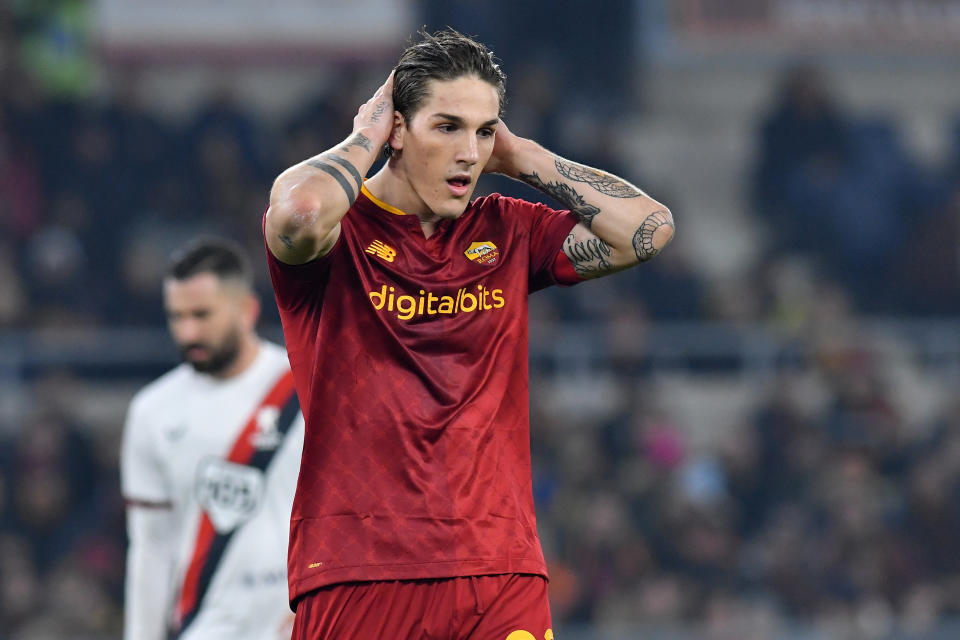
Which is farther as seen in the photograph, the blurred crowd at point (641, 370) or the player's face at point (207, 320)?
the blurred crowd at point (641, 370)

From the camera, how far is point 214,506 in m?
5.86

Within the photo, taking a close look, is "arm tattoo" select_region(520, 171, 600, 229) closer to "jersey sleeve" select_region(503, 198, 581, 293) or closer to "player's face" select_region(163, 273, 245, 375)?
"jersey sleeve" select_region(503, 198, 581, 293)

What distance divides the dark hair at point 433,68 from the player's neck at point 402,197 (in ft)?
0.52

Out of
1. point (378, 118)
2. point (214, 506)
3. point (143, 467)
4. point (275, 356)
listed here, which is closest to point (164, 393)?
point (143, 467)

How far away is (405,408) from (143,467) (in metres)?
2.45

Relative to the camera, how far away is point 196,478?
5.91 m

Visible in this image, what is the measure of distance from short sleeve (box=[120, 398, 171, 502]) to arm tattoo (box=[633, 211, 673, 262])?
2581 mm

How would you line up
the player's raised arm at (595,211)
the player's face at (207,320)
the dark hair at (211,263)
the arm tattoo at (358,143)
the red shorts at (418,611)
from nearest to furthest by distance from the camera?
the red shorts at (418,611), the arm tattoo at (358,143), the player's raised arm at (595,211), the player's face at (207,320), the dark hair at (211,263)

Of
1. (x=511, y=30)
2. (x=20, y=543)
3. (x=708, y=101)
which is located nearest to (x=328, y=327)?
(x=20, y=543)

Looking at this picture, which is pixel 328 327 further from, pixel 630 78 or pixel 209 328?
pixel 630 78

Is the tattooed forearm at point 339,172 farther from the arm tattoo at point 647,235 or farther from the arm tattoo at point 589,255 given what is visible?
the arm tattoo at point 647,235

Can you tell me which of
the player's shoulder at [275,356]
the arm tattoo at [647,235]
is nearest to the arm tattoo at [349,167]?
the arm tattoo at [647,235]

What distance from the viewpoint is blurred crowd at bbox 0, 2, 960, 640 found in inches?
406

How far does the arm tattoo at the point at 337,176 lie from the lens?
3.79 metres
